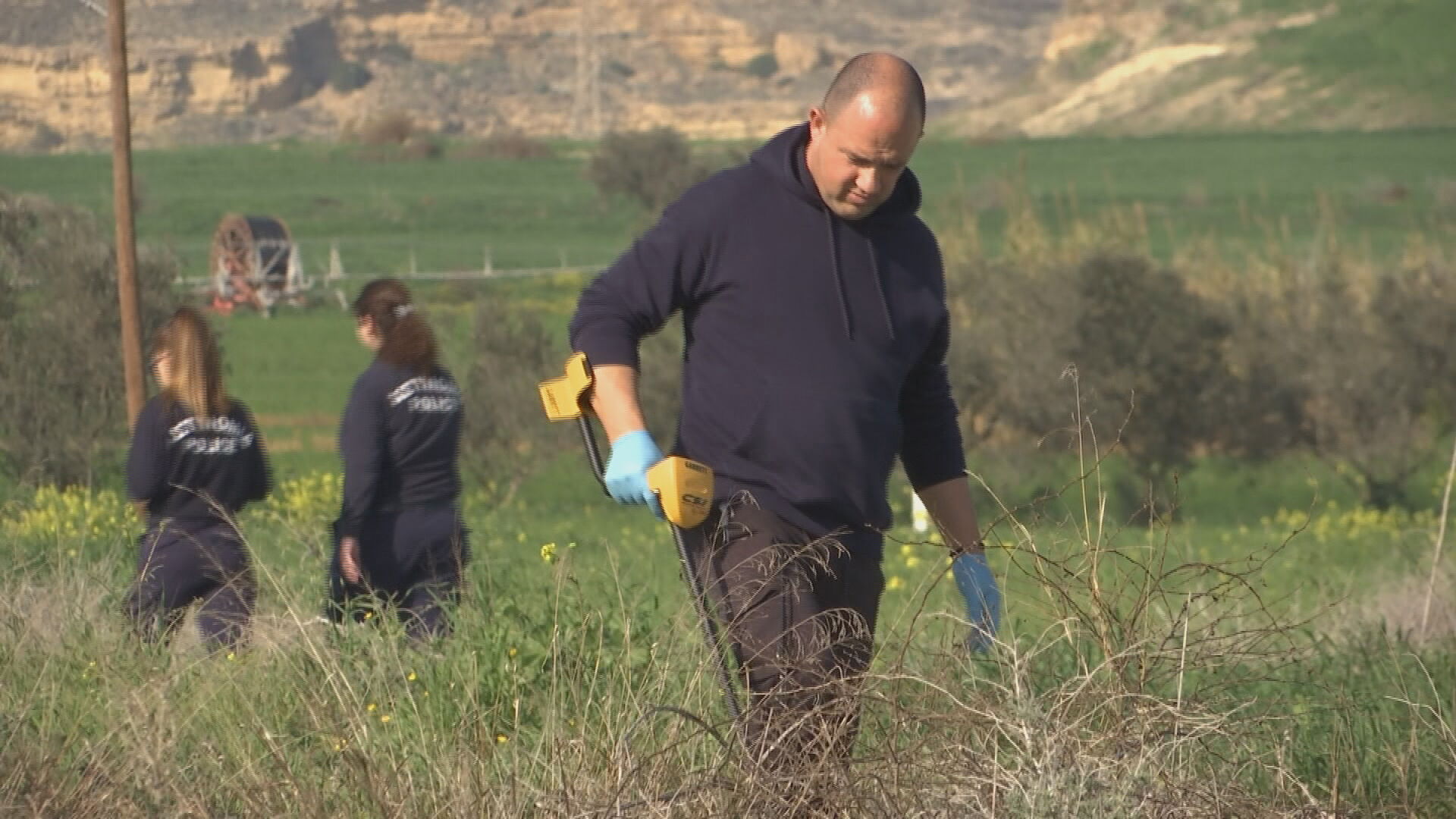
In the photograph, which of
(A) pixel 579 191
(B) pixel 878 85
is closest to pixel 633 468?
(B) pixel 878 85

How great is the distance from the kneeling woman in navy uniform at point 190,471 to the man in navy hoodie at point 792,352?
233 cm

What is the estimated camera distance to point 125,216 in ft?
41.4

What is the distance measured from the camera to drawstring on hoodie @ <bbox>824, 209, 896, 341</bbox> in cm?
416

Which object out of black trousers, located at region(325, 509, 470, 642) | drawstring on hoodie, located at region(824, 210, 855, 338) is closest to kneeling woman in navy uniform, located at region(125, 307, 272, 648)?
black trousers, located at region(325, 509, 470, 642)

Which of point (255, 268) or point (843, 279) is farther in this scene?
point (255, 268)

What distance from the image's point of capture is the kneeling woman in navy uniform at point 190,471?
6.20 m

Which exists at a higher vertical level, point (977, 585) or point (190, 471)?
point (977, 585)

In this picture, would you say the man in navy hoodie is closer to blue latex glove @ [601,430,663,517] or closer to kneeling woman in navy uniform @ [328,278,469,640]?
blue latex glove @ [601,430,663,517]

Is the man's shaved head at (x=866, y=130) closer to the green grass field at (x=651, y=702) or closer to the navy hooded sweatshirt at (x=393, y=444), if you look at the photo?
the green grass field at (x=651, y=702)

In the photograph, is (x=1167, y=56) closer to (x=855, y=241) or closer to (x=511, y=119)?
(x=511, y=119)

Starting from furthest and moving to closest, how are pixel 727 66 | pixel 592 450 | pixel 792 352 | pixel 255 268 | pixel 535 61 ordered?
1. pixel 727 66
2. pixel 535 61
3. pixel 255 268
4. pixel 592 450
5. pixel 792 352

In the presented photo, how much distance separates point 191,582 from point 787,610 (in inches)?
107

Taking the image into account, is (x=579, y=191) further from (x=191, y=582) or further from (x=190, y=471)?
(x=191, y=582)

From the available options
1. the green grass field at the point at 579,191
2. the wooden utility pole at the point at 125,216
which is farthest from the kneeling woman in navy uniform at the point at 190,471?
the green grass field at the point at 579,191
